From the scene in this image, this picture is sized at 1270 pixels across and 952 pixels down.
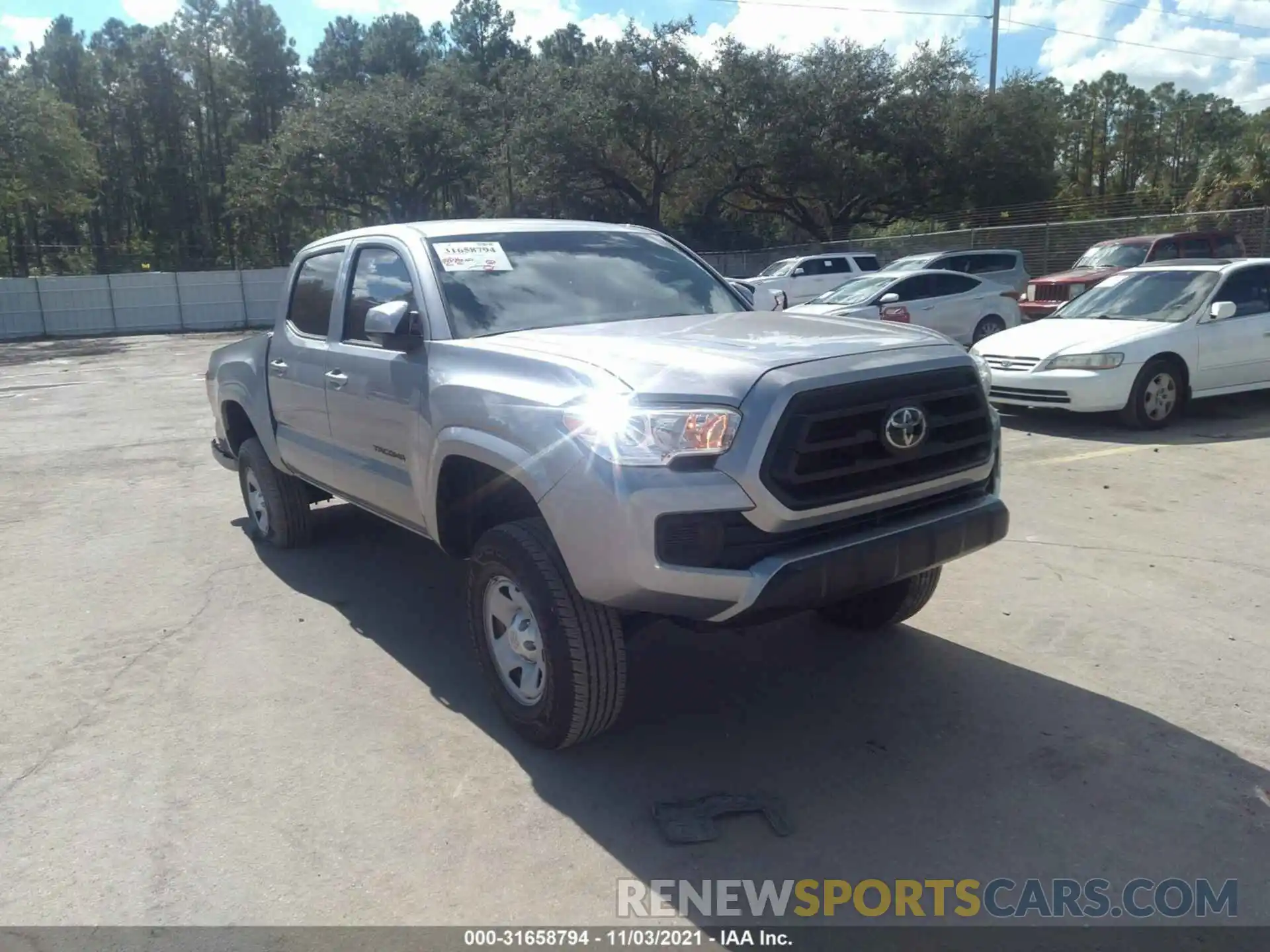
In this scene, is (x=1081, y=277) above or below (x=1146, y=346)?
above

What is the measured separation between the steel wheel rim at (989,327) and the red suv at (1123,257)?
0.42 metres

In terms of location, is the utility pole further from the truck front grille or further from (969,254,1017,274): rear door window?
the truck front grille

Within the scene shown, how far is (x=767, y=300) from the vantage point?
5.37m

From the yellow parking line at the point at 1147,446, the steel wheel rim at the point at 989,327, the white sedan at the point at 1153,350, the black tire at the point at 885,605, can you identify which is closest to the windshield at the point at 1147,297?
the white sedan at the point at 1153,350

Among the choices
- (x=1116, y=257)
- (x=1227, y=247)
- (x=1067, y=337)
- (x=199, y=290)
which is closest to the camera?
(x=1067, y=337)

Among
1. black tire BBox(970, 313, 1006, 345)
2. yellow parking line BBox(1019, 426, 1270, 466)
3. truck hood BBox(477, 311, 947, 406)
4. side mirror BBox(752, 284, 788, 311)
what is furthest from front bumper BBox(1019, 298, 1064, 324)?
truck hood BBox(477, 311, 947, 406)

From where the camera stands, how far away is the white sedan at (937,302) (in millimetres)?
15531

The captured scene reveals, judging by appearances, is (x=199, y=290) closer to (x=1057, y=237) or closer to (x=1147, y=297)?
(x=1057, y=237)

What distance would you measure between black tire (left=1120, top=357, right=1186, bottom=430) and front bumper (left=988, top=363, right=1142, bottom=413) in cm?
10

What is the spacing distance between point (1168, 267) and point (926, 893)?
32.5 feet

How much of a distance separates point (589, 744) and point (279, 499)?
3399mm

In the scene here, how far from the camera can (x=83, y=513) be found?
793 cm

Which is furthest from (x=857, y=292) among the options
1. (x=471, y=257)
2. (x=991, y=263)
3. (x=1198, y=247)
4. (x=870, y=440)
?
(x=870, y=440)

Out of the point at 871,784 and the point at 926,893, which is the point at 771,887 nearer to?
the point at 926,893
